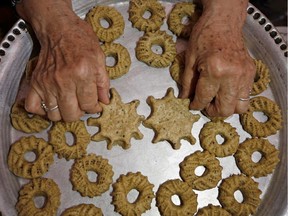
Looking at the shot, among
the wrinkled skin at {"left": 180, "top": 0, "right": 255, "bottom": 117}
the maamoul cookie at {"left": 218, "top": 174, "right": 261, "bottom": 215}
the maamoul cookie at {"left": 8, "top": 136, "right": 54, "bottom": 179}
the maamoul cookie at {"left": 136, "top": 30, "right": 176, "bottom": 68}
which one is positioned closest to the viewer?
the wrinkled skin at {"left": 180, "top": 0, "right": 255, "bottom": 117}

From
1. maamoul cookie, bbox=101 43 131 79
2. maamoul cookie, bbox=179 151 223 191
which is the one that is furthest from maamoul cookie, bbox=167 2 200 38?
maamoul cookie, bbox=179 151 223 191

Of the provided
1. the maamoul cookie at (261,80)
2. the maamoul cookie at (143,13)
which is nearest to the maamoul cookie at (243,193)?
the maamoul cookie at (261,80)

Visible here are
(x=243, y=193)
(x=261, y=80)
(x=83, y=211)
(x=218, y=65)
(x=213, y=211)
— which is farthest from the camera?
(x=261, y=80)

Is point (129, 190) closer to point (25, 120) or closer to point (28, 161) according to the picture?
point (28, 161)

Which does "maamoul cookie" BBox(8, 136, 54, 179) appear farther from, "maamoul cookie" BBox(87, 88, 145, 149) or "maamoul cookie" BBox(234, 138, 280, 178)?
"maamoul cookie" BBox(234, 138, 280, 178)

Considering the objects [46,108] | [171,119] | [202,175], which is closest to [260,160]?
[202,175]

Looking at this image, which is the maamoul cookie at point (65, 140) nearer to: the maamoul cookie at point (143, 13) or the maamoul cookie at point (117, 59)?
the maamoul cookie at point (117, 59)
